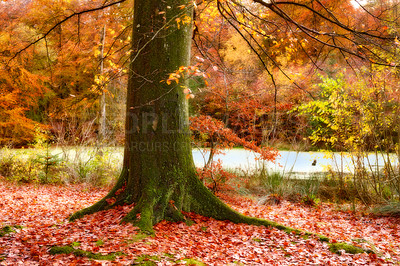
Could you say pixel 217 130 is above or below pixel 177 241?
above

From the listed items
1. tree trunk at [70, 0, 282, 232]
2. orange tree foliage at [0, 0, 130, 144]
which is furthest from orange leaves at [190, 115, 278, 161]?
orange tree foliage at [0, 0, 130, 144]

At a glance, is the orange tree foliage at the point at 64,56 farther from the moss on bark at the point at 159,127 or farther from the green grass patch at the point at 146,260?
the green grass patch at the point at 146,260

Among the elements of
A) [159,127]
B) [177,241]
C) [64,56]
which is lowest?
[177,241]

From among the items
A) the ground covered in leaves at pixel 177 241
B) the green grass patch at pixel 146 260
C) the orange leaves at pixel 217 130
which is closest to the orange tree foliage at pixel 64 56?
the orange leaves at pixel 217 130

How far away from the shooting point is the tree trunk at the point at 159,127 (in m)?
4.33

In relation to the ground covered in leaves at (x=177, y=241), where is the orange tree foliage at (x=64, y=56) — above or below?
above

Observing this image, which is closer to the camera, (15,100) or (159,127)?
(159,127)

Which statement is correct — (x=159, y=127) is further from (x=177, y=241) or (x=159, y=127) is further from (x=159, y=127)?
(x=177, y=241)

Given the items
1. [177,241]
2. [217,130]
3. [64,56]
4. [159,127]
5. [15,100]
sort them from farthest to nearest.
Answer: [64,56] → [15,100] → [217,130] → [159,127] → [177,241]

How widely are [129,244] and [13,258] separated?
3.56 feet

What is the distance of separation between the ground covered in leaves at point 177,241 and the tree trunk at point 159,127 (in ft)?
0.87

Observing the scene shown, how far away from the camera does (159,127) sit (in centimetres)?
434

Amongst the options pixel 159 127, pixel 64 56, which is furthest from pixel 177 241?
pixel 64 56

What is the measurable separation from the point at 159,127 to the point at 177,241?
143 centimetres
